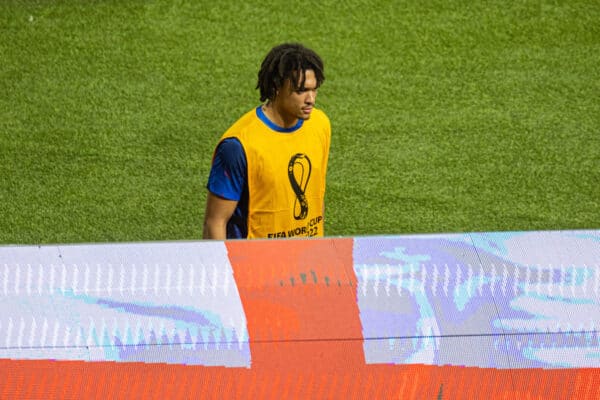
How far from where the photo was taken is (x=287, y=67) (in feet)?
Answer: 12.5

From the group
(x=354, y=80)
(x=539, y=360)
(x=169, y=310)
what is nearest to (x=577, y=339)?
Answer: (x=539, y=360)

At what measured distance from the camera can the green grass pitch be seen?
644cm

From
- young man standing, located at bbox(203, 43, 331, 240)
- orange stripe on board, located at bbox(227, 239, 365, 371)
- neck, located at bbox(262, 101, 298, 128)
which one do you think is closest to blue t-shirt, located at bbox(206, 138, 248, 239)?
young man standing, located at bbox(203, 43, 331, 240)

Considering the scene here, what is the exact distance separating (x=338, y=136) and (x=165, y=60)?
1808 millimetres

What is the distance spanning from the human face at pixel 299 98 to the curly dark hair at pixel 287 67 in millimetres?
16

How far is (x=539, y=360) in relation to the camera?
2.49 meters

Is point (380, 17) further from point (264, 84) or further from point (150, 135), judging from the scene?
point (264, 84)

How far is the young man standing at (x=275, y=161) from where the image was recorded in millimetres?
3816

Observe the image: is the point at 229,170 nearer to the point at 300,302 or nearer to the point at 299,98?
the point at 299,98

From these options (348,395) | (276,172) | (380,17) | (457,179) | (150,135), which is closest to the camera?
(348,395)

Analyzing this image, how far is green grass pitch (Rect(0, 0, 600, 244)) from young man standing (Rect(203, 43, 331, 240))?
2253 mm

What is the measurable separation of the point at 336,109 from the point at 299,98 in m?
3.82

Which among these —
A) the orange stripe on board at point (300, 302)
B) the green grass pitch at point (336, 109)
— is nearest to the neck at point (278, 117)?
the orange stripe on board at point (300, 302)

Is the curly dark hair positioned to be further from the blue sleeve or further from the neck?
the blue sleeve
